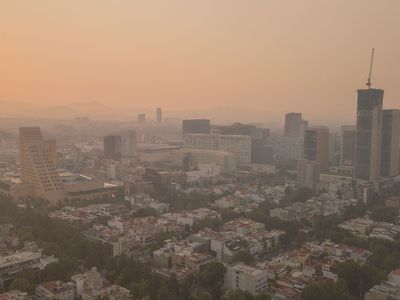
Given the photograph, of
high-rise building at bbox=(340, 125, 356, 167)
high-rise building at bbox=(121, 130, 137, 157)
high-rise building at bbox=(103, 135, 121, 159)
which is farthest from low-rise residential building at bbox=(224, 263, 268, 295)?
high-rise building at bbox=(121, 130, 137, 157)

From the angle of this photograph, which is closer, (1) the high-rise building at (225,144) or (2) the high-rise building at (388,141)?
(2) the high-rise building at (388,141)

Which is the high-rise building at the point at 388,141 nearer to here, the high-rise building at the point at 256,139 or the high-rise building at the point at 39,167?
the high-rise building at the point at 256,139

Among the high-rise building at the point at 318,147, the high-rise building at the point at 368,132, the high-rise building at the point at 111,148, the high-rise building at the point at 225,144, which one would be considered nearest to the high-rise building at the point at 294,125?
the high-rise building at the point at 225,144

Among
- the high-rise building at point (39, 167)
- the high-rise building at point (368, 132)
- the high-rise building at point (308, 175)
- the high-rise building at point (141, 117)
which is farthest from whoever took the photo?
the high-rise building at point (141, 117)

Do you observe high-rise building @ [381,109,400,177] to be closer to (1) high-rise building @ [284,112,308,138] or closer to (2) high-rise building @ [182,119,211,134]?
(1) high-rise building @ [284,112,308,138]

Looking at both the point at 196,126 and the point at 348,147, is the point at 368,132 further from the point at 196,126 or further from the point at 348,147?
the point at 196,126

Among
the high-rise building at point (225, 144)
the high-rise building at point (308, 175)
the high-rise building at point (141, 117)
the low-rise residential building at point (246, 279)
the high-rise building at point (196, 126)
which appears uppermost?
the high-rise building at point (141, 117)

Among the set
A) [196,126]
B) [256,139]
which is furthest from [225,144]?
[196,126]
